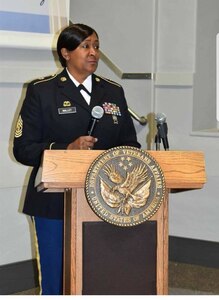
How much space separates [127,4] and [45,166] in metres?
3.16

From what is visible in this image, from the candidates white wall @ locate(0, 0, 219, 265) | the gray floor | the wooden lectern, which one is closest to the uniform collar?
the wooden lectern

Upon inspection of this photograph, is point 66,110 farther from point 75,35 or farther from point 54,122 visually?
point 75,35

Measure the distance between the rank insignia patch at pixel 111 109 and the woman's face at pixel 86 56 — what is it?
151mm

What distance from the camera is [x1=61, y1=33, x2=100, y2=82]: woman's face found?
8.38 ft

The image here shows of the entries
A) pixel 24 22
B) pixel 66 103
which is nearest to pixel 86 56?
pixel 66 103

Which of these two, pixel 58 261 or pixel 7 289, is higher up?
pixel 58 261

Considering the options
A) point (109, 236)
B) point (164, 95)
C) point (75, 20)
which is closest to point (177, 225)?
point (164, 95)

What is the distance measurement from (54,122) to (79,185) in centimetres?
48

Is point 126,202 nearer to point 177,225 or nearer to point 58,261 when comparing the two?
point 58,261

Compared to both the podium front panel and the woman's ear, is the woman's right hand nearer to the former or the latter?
the podium front panel

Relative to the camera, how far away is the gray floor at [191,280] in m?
4.27

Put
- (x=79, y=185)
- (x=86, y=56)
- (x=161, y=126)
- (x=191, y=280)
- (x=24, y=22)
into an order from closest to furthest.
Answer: (x=79, y=185)
(x=161, y=126)
(x=86, y=56)
(x=24, y=22)
(x=191, y=280)

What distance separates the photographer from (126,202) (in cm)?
215

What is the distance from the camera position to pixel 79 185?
7.08ft
